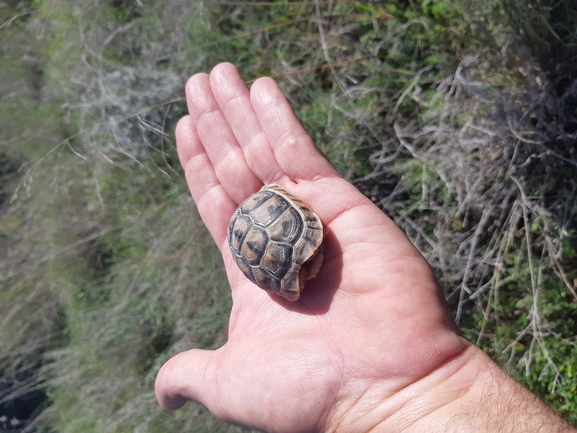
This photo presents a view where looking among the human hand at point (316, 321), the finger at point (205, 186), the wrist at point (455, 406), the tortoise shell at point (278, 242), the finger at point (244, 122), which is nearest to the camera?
the wrist at point (455, 406)

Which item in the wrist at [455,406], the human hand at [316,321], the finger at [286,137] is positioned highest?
the finger at [286,137]

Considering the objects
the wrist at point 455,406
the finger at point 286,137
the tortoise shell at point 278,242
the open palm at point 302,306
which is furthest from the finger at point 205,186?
the wrist at point 455,406

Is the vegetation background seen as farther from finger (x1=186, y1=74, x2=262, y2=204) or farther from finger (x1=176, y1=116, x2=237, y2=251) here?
finger (x1=186, y1=74, x2=262, y2=204)

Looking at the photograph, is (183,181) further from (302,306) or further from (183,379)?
(302,306)

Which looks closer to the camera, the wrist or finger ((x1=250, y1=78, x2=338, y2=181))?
the wrist

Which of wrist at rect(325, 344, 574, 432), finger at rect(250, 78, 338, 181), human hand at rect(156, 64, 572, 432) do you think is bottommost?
wrist at rect(325, 344, 574, 432)

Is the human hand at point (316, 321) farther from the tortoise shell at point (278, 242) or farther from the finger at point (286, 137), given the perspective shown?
the tortoise shell at point (278, 242)

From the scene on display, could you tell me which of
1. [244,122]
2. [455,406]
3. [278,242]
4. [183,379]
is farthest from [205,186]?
[455,406]

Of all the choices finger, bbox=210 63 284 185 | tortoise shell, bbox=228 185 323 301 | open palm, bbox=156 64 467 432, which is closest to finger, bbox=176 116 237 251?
open palm, bbox=156 64 467 432
